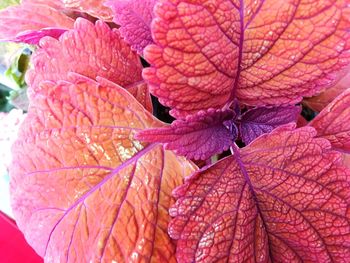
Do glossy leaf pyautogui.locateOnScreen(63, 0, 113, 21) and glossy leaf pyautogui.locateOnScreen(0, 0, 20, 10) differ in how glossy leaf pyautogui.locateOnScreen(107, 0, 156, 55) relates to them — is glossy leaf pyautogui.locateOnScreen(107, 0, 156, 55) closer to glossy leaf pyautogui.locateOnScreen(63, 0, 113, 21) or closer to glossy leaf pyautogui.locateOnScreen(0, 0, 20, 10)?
glossy leaf pyautogui.locateOnScreen(63, 0, 113, 21)

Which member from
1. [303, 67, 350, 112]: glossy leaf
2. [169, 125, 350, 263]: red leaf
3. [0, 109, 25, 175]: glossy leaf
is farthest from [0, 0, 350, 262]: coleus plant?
[0, 109, 25, 175]: glossy leaf

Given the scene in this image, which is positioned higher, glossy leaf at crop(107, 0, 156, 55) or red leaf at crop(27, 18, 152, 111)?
glossy leaf at crop(107, 0, 156, 55)

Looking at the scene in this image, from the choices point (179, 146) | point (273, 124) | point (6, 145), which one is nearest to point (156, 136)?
point (179, 146)

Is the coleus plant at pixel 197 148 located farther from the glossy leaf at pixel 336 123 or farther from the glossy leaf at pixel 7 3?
the glossy leaf at pixel 7 3

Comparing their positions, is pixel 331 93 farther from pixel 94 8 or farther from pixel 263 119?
pixel 94 8

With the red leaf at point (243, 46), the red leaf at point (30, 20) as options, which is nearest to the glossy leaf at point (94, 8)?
the red leaf at point (30, 20)
